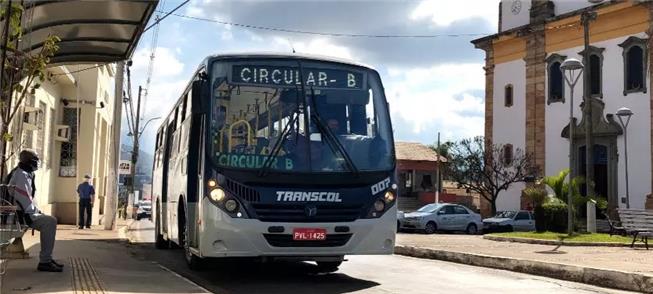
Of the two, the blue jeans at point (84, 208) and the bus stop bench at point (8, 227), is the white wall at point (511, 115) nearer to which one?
the blue jeans at point (84, 208)

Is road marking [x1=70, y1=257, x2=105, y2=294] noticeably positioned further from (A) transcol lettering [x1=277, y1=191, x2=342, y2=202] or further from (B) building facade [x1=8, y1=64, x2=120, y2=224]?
(B) building facade [x1=8, y1=64, x2=120, y2=224]

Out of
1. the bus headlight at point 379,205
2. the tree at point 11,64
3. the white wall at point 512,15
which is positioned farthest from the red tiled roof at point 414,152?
the tree at point 11,64

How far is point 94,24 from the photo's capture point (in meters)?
11.2

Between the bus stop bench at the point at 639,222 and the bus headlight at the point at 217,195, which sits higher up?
the bus headlight at the point at 217,195

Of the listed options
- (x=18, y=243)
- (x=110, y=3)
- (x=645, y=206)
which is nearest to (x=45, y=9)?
(x=110, y=3)

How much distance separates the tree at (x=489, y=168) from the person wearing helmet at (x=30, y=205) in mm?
31493

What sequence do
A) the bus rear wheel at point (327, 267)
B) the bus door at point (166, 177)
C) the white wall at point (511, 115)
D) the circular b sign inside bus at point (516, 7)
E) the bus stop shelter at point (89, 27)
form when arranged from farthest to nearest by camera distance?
the circular b sign inside bus at point (516, 7) < the white wall at point (511, 115) < the bus door at point (166, 177) < the bus rear wheel at point (327, 267) < the bus stop shelter at point (89, 27)

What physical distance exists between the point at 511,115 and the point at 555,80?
145 inches

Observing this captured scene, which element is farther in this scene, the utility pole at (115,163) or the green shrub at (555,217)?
the utility pole at (115,163)

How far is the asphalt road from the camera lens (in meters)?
8.92

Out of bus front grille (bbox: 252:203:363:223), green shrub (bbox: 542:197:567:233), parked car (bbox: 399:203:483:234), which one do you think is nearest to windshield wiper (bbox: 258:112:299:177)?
bus front grille (bbox: 252:203:363:223)

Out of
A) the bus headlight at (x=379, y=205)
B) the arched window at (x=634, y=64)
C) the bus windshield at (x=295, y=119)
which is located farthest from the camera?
the arched window at (x=634, y=64)

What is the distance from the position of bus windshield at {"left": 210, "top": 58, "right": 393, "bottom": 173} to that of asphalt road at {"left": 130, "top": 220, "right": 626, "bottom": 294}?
1.62 metres

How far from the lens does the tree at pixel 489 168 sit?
37.8 meters
